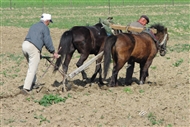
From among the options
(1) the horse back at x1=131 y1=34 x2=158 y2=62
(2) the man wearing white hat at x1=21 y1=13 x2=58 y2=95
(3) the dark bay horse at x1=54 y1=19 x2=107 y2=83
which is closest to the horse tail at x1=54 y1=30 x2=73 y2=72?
(3) the dark bay horse at x1=54 y1=19 x2=107 y2=83

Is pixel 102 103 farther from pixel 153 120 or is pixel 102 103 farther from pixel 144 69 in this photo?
pixel 144 69

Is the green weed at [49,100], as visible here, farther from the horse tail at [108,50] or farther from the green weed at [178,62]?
the green weed at [178,62]

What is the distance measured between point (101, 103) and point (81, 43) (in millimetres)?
2801

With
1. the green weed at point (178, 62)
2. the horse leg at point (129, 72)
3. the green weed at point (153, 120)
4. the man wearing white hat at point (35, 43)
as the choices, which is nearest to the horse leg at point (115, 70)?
the horse leg at point (129, 72)

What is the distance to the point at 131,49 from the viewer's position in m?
11.1

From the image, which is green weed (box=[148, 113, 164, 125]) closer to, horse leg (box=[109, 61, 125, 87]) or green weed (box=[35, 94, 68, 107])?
green weed (box=[35, 94, 68, 107])

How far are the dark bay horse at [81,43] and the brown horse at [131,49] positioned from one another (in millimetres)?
1070

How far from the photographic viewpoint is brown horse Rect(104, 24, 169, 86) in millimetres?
10844

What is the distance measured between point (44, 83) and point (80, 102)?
10.5 feet

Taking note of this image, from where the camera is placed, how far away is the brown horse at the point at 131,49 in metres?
10.8

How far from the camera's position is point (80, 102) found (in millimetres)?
9641

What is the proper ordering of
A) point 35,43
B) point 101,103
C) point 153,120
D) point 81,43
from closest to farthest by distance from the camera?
point 153,120 < point 101,103 < point 35,43 < point 81,43

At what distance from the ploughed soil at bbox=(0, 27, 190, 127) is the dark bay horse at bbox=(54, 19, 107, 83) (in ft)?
2.52

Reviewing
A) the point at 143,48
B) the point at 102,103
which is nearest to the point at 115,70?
the point at 143,48
